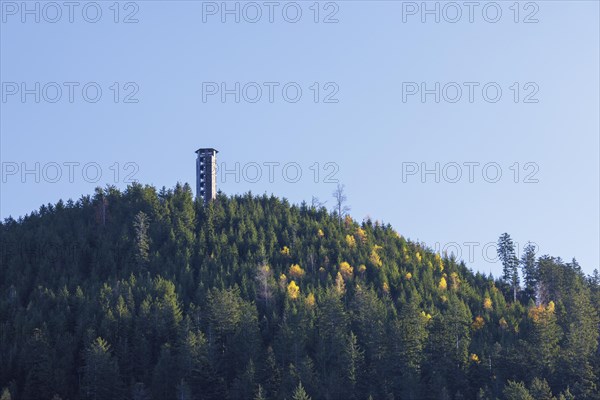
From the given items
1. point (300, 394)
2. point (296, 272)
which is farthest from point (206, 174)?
point (300, 394)

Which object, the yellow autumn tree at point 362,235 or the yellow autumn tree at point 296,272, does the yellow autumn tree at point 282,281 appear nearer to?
the yellow autumn tree at point 296,272

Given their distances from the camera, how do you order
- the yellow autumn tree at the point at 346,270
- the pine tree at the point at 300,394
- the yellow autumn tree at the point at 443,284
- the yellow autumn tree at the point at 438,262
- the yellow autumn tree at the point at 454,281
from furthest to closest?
the yellow autumn tree at the point at 438,262 < the yellow autumn tree at the point at 454,281 < the yellow autumn tree at the point at 443,284 < the yellow autumn tree at the point at 346,270 < the pine tree at the point at 300,394

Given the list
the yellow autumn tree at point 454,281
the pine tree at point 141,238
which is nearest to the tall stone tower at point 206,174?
the pine tree at point 141,238

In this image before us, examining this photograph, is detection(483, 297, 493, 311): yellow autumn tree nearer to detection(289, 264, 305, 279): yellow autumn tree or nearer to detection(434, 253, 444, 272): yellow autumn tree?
detection(434, 253, 444, 272): yellow autumn tree

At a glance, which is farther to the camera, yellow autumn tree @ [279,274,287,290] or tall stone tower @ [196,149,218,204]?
tall stone tower @ [196,149,218,204]

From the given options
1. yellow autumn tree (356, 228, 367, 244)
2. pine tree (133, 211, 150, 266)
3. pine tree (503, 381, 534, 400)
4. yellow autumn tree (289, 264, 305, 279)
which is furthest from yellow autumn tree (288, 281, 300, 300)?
pine tree (503, 381, 534, 400)

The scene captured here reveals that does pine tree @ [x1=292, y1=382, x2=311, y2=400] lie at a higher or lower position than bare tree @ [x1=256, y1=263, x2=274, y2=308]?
lower

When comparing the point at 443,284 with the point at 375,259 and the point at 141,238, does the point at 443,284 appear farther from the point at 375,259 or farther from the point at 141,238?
the point at 141,238

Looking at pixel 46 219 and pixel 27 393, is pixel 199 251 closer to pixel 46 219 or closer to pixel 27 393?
pixel 46 219
